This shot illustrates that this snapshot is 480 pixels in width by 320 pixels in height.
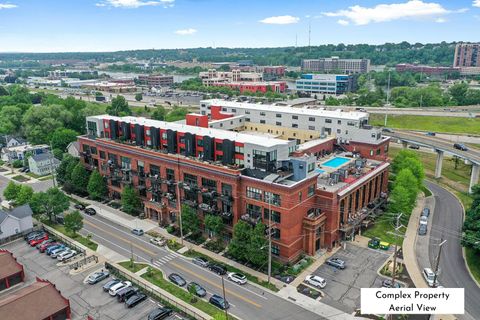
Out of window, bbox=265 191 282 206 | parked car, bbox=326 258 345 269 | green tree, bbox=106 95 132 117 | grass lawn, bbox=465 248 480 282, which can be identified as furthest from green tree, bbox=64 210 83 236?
green tree, bbox=106 95 132 117

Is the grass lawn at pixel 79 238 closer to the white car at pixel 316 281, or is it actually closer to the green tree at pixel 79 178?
the green tree at pixel 79 178

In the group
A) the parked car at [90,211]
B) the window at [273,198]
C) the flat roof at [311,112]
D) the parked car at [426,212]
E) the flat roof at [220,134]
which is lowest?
the parked car at [90,211]

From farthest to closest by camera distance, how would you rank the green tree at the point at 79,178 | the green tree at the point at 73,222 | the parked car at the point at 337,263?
the green tree at the point at 79,178 → the green tree at the point at 73,222 → the parked car at the point at 337,263

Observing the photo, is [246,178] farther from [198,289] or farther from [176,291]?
[176,291]

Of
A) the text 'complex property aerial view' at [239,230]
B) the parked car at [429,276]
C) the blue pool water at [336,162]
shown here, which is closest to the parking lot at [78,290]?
the text 'complex property aerial view' at [239,230]

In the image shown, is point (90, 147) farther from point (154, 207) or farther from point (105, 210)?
point (154, 207)

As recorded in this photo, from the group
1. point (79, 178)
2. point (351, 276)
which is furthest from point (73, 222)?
point (351, 276)

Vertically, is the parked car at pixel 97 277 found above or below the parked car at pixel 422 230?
below
